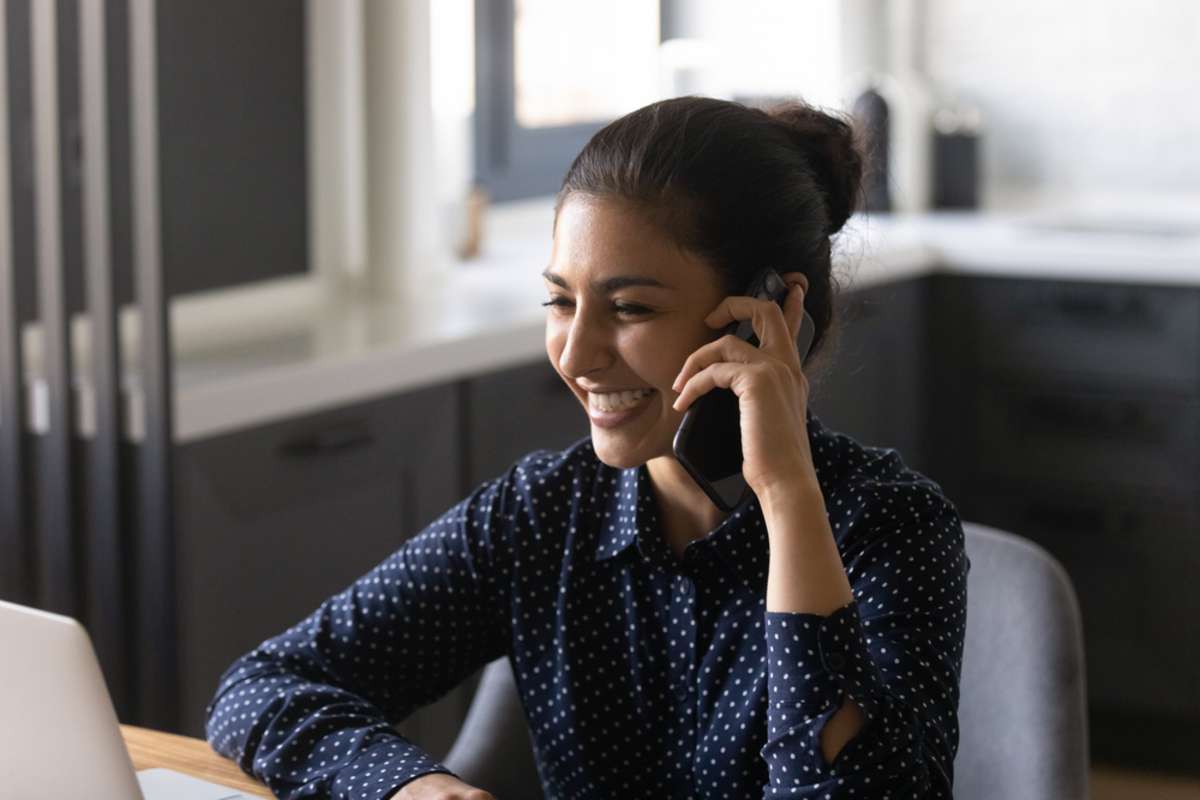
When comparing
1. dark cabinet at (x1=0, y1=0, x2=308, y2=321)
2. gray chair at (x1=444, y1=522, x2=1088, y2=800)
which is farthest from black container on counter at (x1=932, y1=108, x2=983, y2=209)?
gray chair at (x1=444, y1=522, x2=1088, y2=800)

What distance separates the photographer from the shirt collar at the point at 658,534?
1362mm

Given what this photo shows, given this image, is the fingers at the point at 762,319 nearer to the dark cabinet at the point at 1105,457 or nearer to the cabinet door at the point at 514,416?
the cabinet door at the point at 514,416

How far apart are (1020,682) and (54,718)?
2.59ft

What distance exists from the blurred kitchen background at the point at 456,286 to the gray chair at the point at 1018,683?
9.4 inches

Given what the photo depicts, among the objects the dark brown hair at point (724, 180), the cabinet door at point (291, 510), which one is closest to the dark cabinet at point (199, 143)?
the cabinet door at point (291, 510)

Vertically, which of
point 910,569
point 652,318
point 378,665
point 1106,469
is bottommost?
point 1106,469

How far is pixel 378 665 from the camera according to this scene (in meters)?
1.43

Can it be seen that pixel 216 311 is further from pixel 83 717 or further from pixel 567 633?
pixel 83 717

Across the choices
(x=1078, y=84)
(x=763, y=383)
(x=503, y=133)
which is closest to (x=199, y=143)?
(x=503, y=133)

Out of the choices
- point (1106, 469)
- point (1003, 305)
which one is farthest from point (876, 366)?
point (1106, 469)

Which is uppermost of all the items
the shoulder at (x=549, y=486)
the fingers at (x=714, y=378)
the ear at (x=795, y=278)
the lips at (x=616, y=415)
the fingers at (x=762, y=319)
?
the ear at (x=795, y=278)

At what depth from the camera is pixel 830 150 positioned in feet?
4.52

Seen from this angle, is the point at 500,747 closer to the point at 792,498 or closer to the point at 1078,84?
the point at 792,498

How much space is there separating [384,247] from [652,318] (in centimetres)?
162
